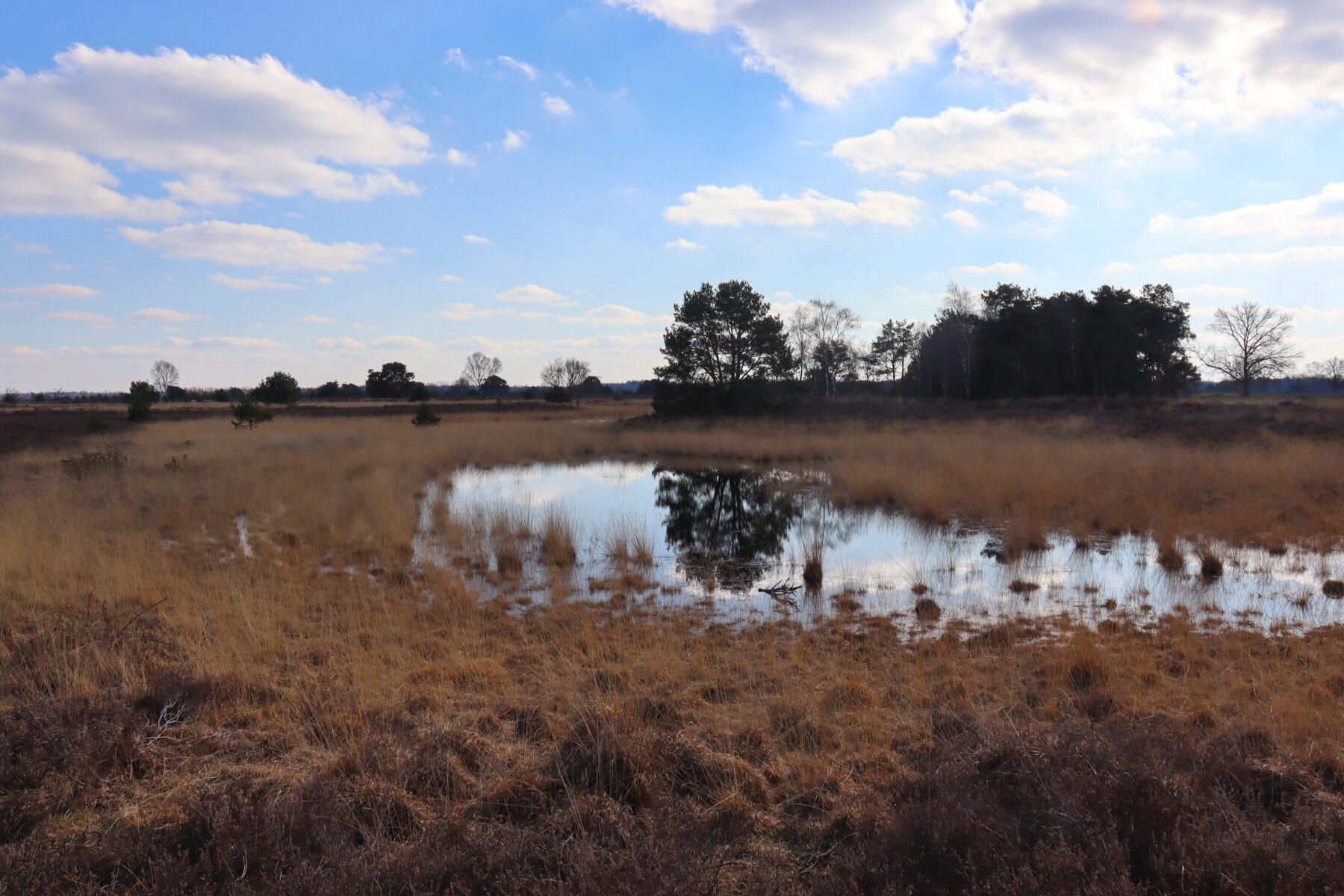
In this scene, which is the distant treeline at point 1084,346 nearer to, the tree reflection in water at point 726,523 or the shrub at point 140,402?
the tree reflection in water at point 726,523

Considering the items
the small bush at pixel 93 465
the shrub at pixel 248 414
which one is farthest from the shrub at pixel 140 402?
the small bush at pixel 93 465

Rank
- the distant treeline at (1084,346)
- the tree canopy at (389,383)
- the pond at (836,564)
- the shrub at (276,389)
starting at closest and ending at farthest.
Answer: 1. the pond at (836,564)
2. the distant treeline at (1084,346)
3. the shrub at (276,389)
4. the tree canopy at (389,383)

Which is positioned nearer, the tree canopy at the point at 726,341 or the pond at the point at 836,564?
the pond at the point at 836,564

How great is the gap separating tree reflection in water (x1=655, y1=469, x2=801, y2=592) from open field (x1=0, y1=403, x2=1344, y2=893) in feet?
6.41

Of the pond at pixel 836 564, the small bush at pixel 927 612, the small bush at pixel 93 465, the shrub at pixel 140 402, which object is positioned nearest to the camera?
the small bush at pixel 927 612

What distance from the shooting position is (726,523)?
13.2m

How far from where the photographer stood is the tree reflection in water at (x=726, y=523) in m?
9.71

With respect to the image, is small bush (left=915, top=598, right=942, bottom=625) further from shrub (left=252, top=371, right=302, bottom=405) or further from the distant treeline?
shrub (left=252, top=371, right=302, bottom=405)

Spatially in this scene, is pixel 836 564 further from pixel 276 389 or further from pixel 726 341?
pixel 276 389

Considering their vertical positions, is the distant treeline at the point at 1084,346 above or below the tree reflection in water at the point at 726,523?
above

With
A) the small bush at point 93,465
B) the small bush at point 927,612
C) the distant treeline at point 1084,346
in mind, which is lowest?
the small bush at point 927,612

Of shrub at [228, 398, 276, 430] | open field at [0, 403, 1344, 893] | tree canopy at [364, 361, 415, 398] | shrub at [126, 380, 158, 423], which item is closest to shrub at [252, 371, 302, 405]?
shrub at [126, 380, 158, 423]

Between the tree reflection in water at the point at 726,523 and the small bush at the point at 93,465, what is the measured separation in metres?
12.8

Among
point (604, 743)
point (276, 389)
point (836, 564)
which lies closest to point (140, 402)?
point (276, 389)
